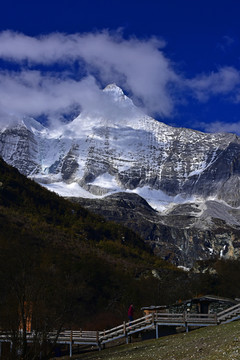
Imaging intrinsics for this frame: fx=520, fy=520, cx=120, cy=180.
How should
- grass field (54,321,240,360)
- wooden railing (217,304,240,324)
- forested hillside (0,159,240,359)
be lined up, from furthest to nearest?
forested hillside (0,159,240,359) < wooden railing (217,304,240,324) < grass field (54,321,240,360)

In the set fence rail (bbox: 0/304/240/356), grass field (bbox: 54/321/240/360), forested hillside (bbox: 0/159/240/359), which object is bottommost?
grass field (bbox: 54/321/240/360)

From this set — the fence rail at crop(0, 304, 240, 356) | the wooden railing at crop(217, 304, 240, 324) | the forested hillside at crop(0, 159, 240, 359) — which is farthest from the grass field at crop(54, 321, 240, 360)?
the forested hillside at crop(0, 159, 240, 359)

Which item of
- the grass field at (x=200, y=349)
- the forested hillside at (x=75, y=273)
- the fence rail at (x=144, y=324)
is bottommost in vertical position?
the grass field at (x=200, y=349)

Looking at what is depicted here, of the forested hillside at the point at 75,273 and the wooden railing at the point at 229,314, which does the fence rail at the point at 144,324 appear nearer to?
the wooden railing at the point at 229,314

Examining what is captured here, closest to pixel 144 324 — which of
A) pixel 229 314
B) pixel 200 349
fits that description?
pixel 229 314

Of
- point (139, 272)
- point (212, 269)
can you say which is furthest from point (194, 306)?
point (212, 269)

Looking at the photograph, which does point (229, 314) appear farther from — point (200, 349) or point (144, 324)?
point (200, 349)

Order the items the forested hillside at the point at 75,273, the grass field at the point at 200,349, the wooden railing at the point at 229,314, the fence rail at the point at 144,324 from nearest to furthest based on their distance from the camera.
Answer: the grass field at the point at 200,349 → the wooden railing at the point at 229,314 → the fence rail at the point at 144,324 → the forested hillside at the point at 75,273

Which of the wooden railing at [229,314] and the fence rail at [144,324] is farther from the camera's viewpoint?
the fence rail at [144,324]

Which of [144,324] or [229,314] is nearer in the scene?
[229,314]

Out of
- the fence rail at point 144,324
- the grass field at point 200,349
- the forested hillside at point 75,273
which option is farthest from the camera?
the forested hillside at point 75,273

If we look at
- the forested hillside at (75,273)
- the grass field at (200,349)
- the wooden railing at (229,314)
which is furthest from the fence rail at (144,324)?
the grass field at (200,349)

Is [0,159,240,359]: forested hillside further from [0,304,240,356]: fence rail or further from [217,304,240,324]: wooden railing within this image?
[217,304,240,324]: wooden railing

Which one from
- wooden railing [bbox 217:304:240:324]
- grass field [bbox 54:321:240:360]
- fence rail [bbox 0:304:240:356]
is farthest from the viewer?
fence rail [bbox 0:304:240:356]
